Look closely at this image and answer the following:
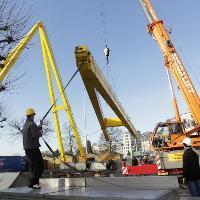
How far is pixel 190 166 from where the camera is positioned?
7762 mm

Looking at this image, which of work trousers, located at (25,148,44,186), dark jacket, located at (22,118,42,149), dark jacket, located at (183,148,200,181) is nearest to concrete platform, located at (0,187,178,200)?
work trousers, located at (25,148,44,186)

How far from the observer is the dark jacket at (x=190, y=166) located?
772cm

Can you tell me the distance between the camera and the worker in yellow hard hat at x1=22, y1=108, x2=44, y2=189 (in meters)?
6.70

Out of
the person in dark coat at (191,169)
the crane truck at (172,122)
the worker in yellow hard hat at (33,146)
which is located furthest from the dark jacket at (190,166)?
the crane truck at (172,122)

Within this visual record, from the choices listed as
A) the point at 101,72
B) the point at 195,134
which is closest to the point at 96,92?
the point at 101,72

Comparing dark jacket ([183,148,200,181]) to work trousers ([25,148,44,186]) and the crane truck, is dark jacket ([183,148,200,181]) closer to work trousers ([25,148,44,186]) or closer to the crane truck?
work trousers ([25,148,44,186])

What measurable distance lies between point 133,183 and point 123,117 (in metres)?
12.1

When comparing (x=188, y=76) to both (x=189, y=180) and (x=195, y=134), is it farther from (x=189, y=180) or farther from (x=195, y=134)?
(x=189, y=180)

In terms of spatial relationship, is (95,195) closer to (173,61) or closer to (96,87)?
(96,87)

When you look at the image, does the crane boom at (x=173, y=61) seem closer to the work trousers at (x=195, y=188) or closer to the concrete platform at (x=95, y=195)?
the work trousers at (x=195, y=188)

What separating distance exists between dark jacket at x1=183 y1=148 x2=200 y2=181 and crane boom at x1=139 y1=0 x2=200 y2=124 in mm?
7690

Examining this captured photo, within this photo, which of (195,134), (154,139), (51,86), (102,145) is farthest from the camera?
(102,145)

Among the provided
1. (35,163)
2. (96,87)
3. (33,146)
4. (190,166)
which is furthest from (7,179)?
(96,87)

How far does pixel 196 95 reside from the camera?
619 inches
